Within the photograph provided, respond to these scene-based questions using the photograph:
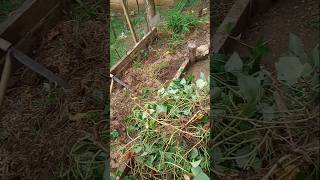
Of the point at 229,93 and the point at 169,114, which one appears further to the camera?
the point at 169,114

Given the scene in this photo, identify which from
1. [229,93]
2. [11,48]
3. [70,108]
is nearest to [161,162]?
[229,93]

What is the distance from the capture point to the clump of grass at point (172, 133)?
1.97 meters

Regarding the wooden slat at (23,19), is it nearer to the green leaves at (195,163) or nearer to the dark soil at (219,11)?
the dark soil at (219,11)

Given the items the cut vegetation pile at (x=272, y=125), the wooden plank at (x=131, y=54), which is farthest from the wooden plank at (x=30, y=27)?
the cut vegetation pile at (x=272, y=125)

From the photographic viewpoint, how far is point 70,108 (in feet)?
7.56

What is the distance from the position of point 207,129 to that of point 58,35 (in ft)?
4.04

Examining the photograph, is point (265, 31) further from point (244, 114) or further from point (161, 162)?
point (161, 162)

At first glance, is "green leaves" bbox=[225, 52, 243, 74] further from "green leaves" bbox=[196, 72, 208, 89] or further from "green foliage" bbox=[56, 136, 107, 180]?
"green foliage" bbox=[56, 136, 107, 180]

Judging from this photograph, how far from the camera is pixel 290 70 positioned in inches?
71.1

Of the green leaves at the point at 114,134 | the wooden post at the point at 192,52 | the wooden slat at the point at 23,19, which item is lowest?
the green leaves at the point at 114,134

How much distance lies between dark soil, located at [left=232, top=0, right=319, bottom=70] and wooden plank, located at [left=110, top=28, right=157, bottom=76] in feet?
2.21

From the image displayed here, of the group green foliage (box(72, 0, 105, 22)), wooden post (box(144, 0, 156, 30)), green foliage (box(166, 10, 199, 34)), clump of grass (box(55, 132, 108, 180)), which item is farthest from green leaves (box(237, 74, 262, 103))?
green foliage (box(72, 0, 105, 22))

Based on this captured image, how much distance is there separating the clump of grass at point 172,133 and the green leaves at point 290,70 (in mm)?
443

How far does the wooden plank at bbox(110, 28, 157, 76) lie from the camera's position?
270 centimetres
